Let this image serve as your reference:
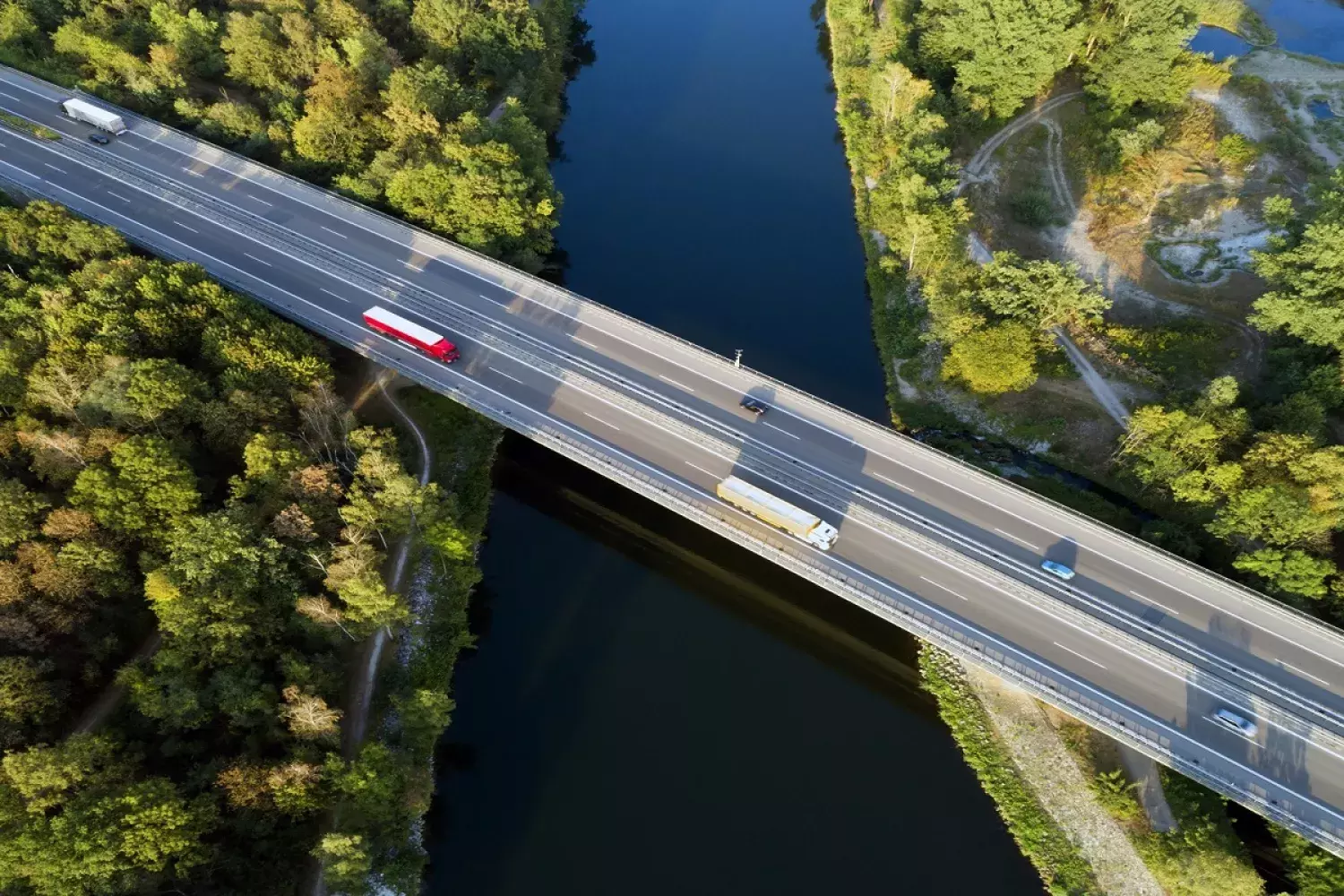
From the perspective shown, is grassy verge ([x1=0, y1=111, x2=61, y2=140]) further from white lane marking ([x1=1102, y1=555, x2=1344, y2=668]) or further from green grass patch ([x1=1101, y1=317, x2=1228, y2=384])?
green grass patch ([x1=1101, y1=317, x2=1228, y2=384])

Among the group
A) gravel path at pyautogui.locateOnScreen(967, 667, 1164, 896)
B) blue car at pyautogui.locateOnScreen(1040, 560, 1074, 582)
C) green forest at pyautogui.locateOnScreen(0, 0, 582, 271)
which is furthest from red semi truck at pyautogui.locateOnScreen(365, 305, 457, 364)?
blue car at pyautogui.locateOnScreen(1040, 560, 1074, 582)

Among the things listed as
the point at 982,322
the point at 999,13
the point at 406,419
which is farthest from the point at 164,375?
the point at 999,13

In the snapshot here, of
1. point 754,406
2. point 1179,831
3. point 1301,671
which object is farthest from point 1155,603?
point 754,406

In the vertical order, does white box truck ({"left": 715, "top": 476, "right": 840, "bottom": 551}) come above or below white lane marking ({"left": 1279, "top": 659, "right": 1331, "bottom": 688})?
below

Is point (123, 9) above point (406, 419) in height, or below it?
above

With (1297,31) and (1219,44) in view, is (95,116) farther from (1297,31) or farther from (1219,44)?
(1297,31)

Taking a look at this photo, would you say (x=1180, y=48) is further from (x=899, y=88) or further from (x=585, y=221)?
(x=585, y=221)
